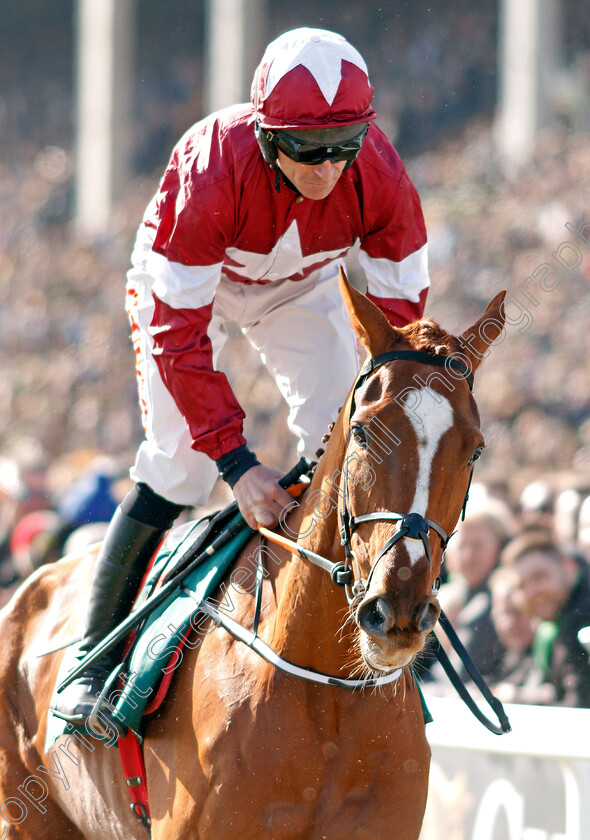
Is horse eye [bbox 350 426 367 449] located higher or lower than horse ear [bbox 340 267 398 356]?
lower

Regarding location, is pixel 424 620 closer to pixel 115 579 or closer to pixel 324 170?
pixel 324 170

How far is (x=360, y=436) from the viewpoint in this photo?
2277mm

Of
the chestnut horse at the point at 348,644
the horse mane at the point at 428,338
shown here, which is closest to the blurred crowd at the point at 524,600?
the chestnut horse at the point at 348,644

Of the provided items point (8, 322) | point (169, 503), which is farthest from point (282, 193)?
point (8, 322)

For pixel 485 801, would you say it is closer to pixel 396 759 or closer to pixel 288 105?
pixel 396 759

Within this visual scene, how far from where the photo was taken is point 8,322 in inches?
651

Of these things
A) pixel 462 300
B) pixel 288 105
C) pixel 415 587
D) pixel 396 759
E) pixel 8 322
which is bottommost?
pixel 8 322

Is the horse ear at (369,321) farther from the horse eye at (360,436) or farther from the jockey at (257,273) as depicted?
the jockey at (257,273)

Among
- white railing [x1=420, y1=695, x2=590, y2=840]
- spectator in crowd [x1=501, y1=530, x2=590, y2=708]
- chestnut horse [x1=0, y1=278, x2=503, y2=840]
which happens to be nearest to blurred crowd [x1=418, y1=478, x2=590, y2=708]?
spectator in crowd [x1=501, y1=530, x2=590, y2=708]

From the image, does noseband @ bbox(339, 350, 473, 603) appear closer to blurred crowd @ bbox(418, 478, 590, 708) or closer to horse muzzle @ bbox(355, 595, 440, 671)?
horse muzzle @ bbox(355, 595, 440, 671)

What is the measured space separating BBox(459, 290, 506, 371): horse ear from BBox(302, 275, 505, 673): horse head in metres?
0.03

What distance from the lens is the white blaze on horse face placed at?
7.13ft

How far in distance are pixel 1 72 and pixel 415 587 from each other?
23.6m

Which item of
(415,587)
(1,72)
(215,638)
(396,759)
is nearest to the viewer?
(415,587)
